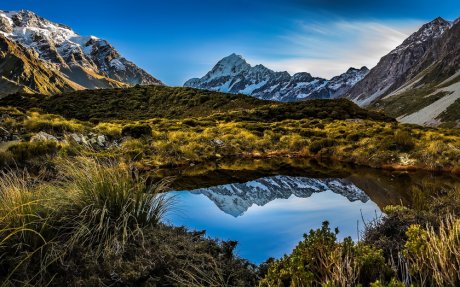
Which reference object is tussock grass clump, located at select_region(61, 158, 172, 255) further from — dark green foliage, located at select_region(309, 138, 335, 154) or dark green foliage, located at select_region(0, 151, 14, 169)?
dark green foliage, located at select_region(309, 138, 335, 154)

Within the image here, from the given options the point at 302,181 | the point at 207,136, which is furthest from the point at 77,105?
the point at 302,181

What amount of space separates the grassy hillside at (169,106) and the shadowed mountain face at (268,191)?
3371 centimetres

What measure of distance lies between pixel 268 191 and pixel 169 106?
61184 millimetres

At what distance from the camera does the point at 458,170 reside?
21562 millimetres

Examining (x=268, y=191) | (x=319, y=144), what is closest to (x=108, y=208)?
(x=268, y=191)

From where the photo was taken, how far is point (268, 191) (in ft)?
56.5

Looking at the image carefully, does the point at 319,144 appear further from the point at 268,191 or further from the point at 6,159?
the point at 6,159

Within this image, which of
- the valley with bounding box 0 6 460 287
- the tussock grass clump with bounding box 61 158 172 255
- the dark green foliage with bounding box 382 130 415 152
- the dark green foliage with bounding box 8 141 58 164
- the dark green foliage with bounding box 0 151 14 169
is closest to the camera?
the valley with bounding box 0 6 460 287

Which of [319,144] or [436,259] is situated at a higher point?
[319,144]

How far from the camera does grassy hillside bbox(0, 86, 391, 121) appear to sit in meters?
56.8

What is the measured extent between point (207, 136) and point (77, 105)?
49.7 metres

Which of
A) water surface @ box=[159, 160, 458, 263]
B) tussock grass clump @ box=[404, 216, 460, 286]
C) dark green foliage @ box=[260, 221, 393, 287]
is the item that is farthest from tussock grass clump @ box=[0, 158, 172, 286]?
tussock grass clump @ box=[404, 216, 460, 286]

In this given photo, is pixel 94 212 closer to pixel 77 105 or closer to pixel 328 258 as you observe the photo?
pixel 328 258

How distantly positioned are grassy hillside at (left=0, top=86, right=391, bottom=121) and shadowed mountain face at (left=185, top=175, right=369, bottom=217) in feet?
111
